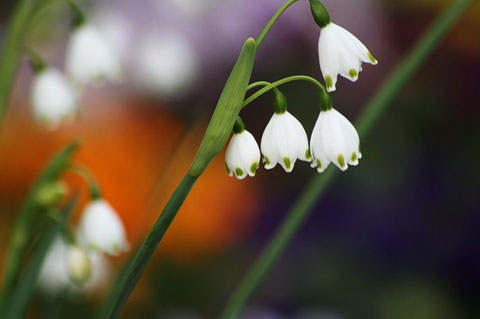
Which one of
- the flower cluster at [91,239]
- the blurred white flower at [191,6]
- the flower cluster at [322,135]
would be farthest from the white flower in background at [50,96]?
the blurred white flower at [191,6]

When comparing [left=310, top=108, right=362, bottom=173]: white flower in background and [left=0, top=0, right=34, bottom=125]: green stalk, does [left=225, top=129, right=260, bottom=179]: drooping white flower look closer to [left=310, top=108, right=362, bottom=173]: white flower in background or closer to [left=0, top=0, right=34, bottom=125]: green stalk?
[left=310, top=108, right=362, bottom=173]: white flower in background

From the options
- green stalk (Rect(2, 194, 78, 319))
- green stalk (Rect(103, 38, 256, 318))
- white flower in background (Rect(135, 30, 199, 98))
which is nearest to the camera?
green stalk (Rect(103, 38, 256, 318))

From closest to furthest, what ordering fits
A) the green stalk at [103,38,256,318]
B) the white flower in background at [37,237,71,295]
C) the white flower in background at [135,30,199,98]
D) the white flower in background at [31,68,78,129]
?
the green stalk at [103,38,256,318], the white flower in background at [31,68,78,129], the white flower in background at [37,237,71,295], the white flower in background at [135,30,199,98]

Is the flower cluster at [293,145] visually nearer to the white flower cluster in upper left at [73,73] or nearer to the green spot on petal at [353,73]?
the green spot on petal at [353,73]

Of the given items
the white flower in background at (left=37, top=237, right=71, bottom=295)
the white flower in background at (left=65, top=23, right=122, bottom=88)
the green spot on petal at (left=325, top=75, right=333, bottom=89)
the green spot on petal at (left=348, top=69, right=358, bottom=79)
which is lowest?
the green spot on petal at (left=325, top=75, right=333, bottom=89)

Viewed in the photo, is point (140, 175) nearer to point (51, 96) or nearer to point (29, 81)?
point (29, 81)

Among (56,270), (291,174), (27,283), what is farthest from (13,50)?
(291,174)

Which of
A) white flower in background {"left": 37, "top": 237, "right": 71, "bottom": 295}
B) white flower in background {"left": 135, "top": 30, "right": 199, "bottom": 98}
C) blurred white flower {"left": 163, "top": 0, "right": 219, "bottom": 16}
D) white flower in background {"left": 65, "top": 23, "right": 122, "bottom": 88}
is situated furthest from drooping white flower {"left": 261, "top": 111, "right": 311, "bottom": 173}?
blurred white flower {"left": 163, "top": 0, "right": 219, "bottom": 16}
